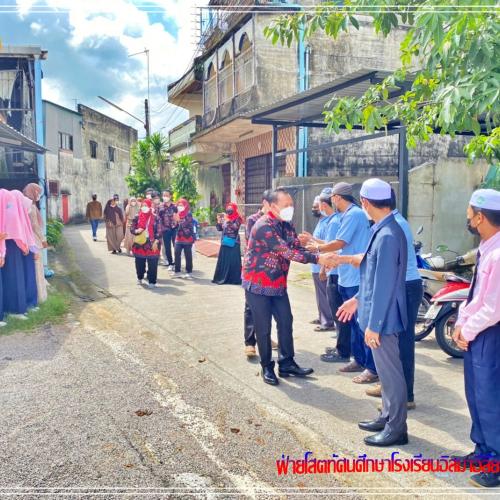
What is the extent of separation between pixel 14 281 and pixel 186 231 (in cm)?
430

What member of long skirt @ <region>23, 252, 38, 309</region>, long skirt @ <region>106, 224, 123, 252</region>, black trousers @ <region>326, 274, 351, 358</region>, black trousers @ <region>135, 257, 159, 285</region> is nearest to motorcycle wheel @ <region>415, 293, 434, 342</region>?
black trousers @ <region>326, 274, 351, 358</region>

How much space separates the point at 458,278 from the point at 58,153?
2913cm

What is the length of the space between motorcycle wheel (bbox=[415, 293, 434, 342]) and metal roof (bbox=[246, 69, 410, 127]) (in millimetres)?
3202

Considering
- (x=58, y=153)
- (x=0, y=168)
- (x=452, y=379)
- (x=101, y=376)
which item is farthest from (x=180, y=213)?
(x=58, y=153)

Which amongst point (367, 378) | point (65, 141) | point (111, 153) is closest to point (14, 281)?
point (367, 378)

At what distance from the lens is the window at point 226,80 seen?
19750 mm

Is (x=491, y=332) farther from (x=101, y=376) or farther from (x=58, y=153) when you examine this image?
(x=58, y=153)

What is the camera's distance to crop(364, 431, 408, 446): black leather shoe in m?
3.67

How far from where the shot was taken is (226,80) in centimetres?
2027

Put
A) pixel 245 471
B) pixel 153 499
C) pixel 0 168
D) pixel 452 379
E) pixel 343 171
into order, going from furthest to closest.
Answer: pixel 343 171 < pixel 0 168 < pixel 452 379 < pixel 245 471 < pixel 153 499

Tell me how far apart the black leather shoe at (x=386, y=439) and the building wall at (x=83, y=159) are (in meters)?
28.5

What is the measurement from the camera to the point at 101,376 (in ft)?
16.8

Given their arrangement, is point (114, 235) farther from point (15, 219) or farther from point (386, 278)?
point (386, 278)

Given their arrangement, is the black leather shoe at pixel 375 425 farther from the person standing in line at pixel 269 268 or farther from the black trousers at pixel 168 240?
the black trousers at pixel 168 240
